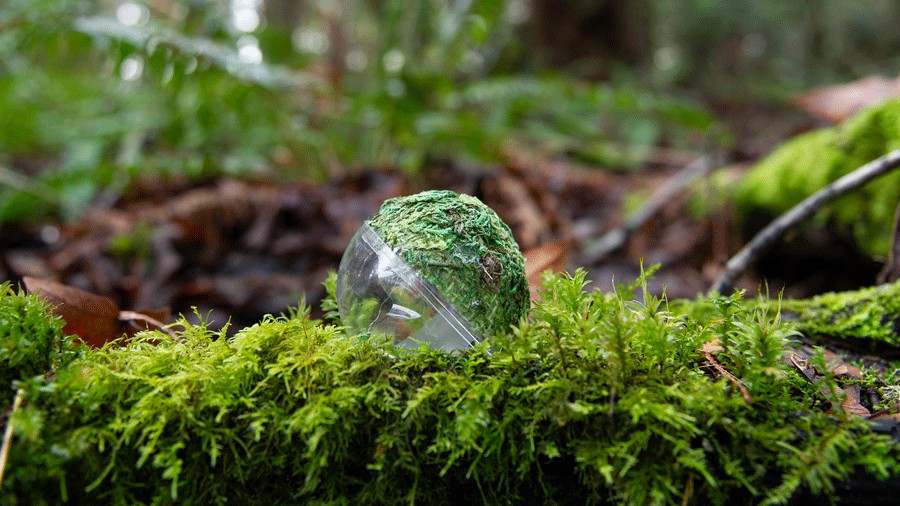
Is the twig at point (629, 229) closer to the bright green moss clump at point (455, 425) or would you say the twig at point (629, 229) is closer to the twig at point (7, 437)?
the bright green moss clump at point (455, 425)

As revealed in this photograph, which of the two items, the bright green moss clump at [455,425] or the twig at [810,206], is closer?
the bright green moss clump at [455,425]

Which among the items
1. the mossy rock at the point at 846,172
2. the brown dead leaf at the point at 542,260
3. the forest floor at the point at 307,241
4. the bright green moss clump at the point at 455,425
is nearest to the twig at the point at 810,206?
the brown dead leaf at the point at 542,260

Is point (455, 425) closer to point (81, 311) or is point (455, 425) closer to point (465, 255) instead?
point (465, 255)

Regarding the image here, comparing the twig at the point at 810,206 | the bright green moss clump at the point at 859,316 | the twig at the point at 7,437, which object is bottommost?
the twig at the point at 7,437

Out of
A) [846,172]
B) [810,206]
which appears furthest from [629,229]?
[810,206]

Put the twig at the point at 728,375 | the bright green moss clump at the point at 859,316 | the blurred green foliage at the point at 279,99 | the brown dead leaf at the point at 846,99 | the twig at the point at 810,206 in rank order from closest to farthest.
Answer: the twig at the point at 728,375
the bright green moss clump at the point at 859,316
the twig at the point at 810,206
the brown dead leaf at the point at 846,99
the blurred green foliage at the point at 279,99

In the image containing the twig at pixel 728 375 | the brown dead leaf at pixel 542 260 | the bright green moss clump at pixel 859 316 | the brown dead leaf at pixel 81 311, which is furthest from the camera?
the brown dead leaf at pixel 542 260

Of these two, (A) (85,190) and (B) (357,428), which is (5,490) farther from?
(A) (85,190)

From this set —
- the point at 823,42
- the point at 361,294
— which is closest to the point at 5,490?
the point at 361,294
